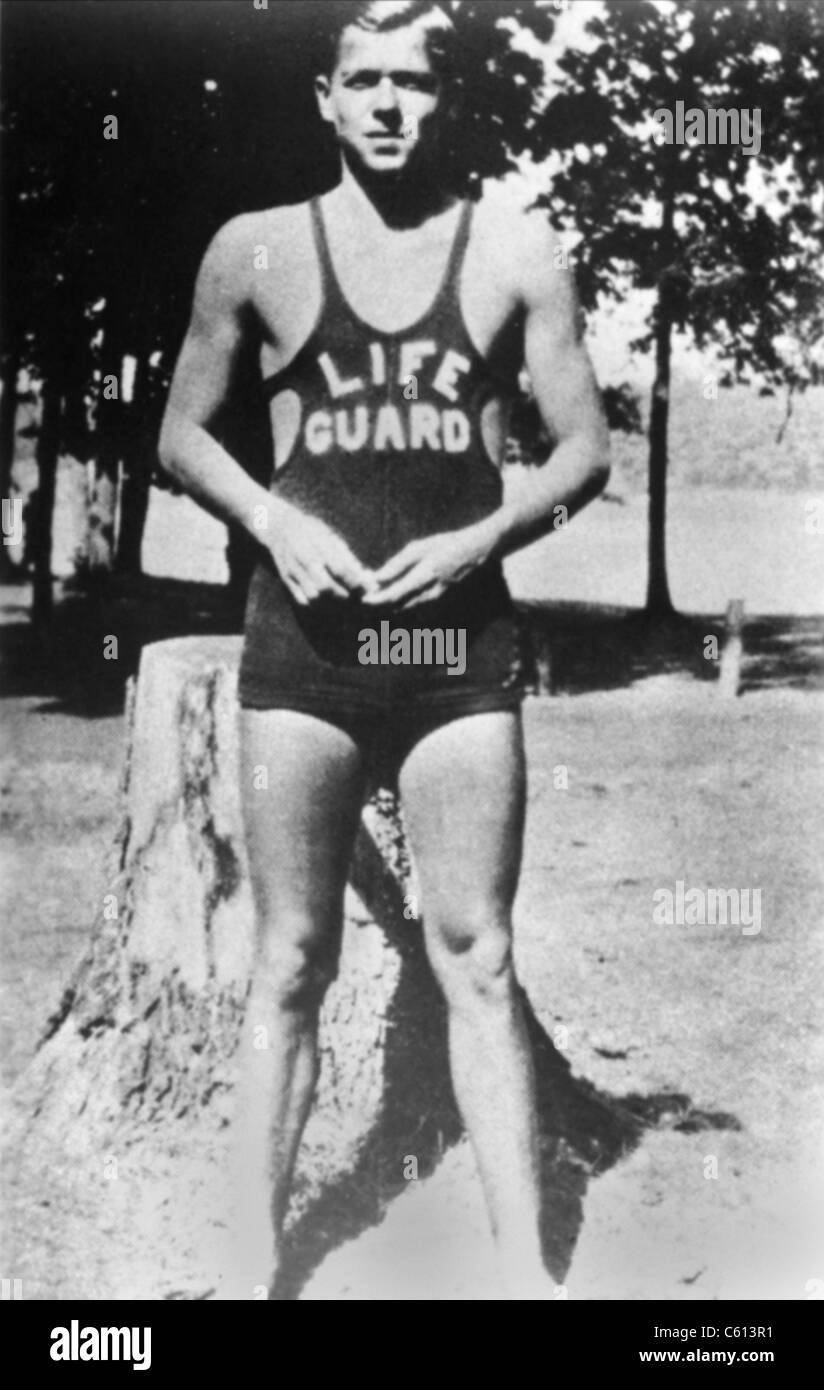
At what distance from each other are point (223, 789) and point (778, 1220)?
60.2 inches

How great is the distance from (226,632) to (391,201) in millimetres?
5325

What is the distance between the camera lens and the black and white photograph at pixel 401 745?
279 cm

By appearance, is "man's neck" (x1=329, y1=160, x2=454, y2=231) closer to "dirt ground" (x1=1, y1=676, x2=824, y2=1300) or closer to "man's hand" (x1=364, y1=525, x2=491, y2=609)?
"man's hand" (x1=364, y1=525, x2=491, y2=609)

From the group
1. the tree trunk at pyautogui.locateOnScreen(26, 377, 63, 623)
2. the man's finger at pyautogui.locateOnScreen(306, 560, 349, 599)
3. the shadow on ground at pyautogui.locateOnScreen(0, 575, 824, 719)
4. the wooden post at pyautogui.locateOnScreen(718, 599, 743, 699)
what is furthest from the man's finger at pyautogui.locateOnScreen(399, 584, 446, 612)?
the wooden post at pyautogui.locateOnScreen(718, 599, 743, 699)

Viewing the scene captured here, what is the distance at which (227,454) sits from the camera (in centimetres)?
289

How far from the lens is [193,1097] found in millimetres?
3607

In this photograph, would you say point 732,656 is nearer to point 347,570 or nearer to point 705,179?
point 705,179

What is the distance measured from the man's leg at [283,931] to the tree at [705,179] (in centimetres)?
204

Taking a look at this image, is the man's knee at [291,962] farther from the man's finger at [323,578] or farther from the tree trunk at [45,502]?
the tree trunk at [45,502]

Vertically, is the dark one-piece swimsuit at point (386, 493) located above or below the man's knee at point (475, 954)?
above

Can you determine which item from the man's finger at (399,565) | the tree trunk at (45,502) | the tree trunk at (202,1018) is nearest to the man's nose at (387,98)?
the man's finger at (399,565)

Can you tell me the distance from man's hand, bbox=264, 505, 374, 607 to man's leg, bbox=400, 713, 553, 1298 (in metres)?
0.32

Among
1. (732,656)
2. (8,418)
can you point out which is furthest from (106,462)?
(732,656)
